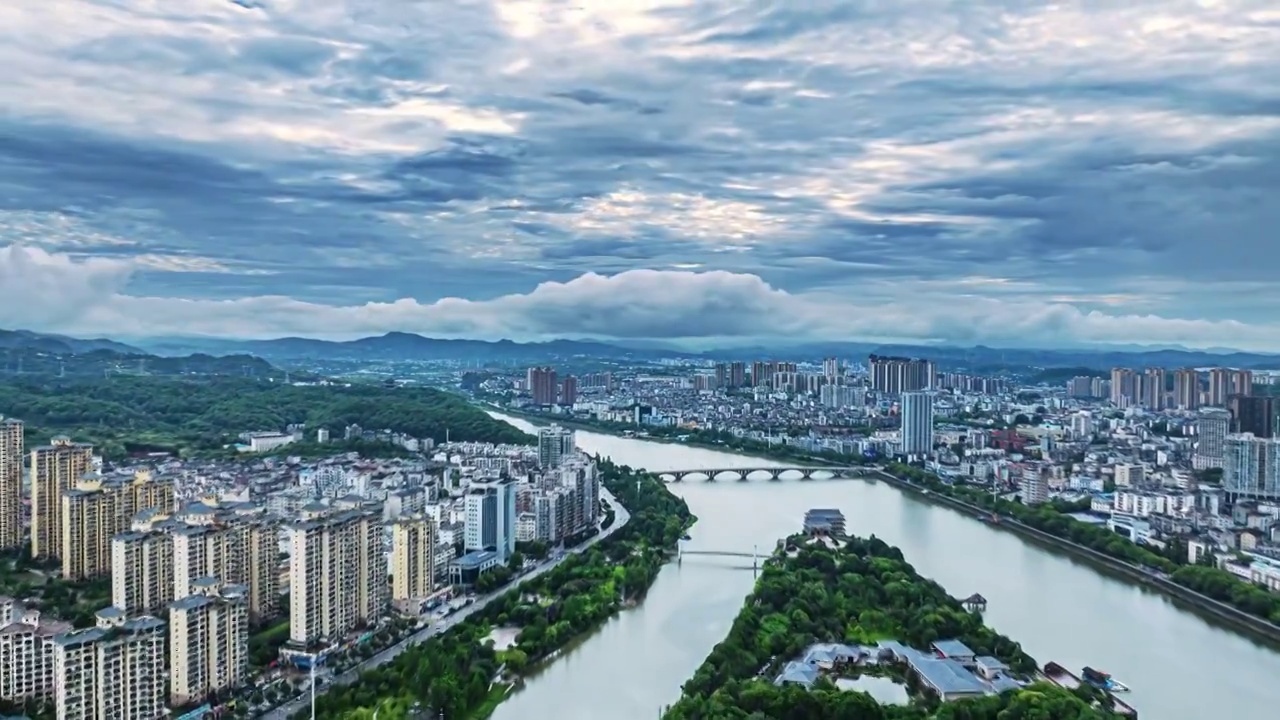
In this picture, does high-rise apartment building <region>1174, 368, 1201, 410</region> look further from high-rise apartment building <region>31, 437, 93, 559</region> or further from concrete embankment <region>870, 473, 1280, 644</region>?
high-rise apartment building <region>31, 437, 93, 559</region>

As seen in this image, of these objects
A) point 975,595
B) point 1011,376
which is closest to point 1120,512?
point 975,595

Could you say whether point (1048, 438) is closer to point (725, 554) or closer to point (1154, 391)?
point (1154, 391)

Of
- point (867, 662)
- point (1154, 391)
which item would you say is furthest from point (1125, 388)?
point (867, 662)

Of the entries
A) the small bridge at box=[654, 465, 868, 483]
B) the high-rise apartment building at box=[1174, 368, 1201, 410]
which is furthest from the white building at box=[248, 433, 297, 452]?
the high-rise apartment building at box=[1174, 368, 1201, 410]

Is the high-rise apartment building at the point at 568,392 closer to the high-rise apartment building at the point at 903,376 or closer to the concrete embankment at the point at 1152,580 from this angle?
the high-rise apartment building at the point at 903,376

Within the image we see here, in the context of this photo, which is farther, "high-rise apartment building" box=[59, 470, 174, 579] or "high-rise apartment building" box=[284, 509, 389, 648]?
"high-rise apartment building" box=[59, 470, 174, 579]
